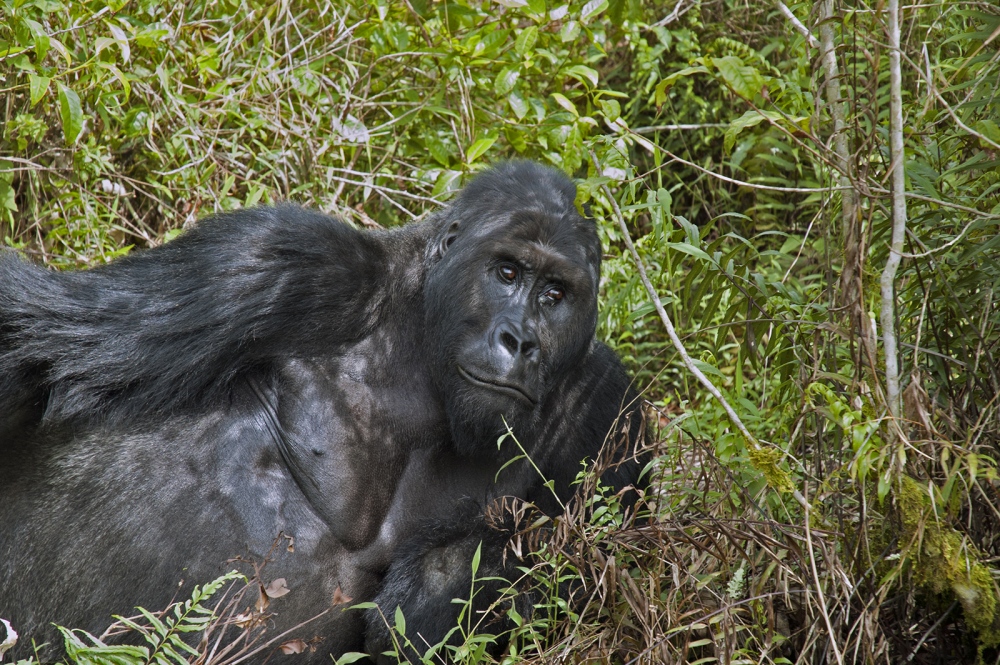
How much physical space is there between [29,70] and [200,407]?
1559 mm

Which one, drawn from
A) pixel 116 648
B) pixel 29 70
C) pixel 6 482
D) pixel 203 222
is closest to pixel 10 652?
pixel 6 482

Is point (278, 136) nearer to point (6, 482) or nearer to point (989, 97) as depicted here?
point (6, 482)

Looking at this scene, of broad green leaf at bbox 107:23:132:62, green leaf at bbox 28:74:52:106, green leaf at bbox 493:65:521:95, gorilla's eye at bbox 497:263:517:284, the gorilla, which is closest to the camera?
the gorilla

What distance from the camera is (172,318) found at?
307 centimetres

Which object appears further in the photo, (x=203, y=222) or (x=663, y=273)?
(x=663, y=273)

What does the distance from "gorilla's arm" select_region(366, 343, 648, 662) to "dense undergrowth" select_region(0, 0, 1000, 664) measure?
0.13 meters

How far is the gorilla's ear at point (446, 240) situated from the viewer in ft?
11.1

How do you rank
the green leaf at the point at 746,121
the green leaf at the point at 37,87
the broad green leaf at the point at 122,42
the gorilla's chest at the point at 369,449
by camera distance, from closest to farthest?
the green leaf at the point at 746,121 < the gorilla's chest at the point at 369,449 < the green leaf at the point at 37,87 < the broad green leaf at the point at 122,42

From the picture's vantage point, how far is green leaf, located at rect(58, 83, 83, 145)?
12.1 feet

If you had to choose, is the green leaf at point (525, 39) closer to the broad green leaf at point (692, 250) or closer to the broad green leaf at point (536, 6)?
the broad green leaf at point (536, 6)

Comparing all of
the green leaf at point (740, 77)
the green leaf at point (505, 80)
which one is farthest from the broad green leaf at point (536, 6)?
the green leaf at point (740, 77)

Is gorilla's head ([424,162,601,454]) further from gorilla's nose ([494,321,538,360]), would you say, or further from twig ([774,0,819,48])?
twig ([774,0,819,48])

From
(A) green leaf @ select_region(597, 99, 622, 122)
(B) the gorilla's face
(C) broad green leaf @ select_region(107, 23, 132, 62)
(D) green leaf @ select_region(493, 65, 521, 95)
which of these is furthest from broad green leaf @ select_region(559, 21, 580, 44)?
(C) broad green leaf @ select_region(107, 23, 132, 62)

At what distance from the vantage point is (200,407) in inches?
123
